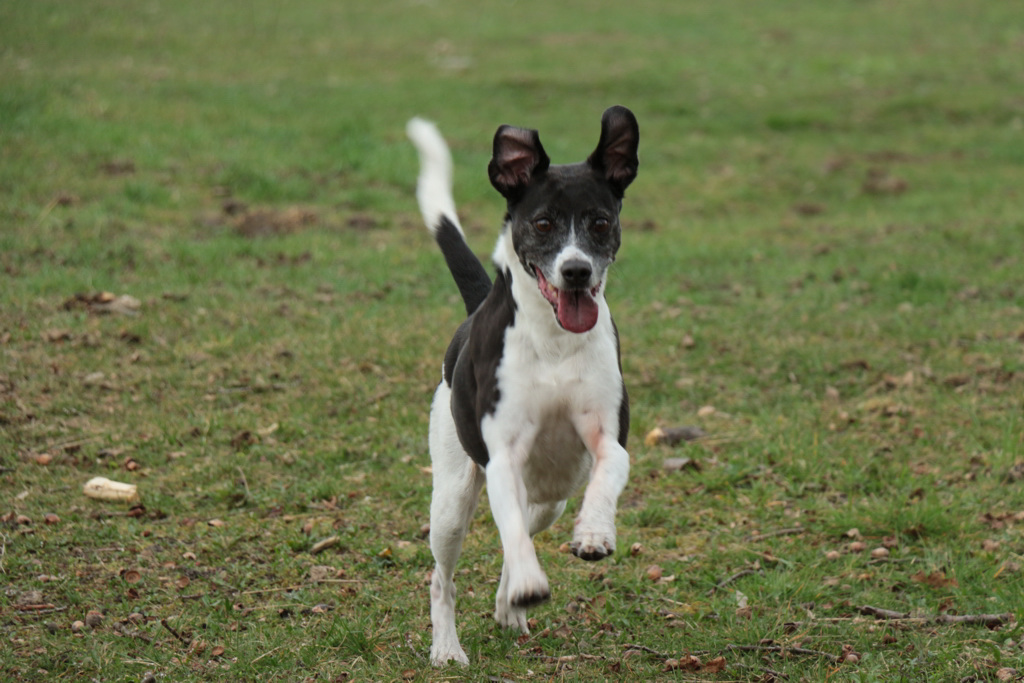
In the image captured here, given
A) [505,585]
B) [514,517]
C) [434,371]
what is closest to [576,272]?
[514,517]

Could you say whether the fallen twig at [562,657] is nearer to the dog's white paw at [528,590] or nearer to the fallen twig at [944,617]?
the dog's white paw at [528,590]

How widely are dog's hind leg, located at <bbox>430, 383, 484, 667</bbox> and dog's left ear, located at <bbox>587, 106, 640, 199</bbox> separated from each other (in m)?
1.17

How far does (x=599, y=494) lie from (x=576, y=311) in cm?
62

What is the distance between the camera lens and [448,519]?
445 centimetres

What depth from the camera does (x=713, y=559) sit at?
17.6 feet

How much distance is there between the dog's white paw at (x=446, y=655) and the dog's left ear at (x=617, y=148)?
1862mm

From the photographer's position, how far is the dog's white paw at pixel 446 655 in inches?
171

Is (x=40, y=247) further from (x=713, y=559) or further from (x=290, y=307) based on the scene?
(x=713, y=559)

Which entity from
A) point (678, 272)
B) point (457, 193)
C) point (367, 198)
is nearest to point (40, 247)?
point (367, 198)

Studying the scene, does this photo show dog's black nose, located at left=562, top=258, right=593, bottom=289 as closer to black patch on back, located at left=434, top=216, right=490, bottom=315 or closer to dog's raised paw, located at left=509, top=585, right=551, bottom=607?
dog's raised paw, located at left=509, top=585, right=551, bottom=607

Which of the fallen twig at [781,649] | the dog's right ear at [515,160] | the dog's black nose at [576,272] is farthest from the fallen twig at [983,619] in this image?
the dog's right ear at [515,160]

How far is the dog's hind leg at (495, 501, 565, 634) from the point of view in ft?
14.7

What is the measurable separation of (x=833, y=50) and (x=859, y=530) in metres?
14.9

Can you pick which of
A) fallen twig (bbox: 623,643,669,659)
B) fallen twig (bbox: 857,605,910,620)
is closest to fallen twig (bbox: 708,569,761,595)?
fallen twig (bbox: 857,605,910,620)
